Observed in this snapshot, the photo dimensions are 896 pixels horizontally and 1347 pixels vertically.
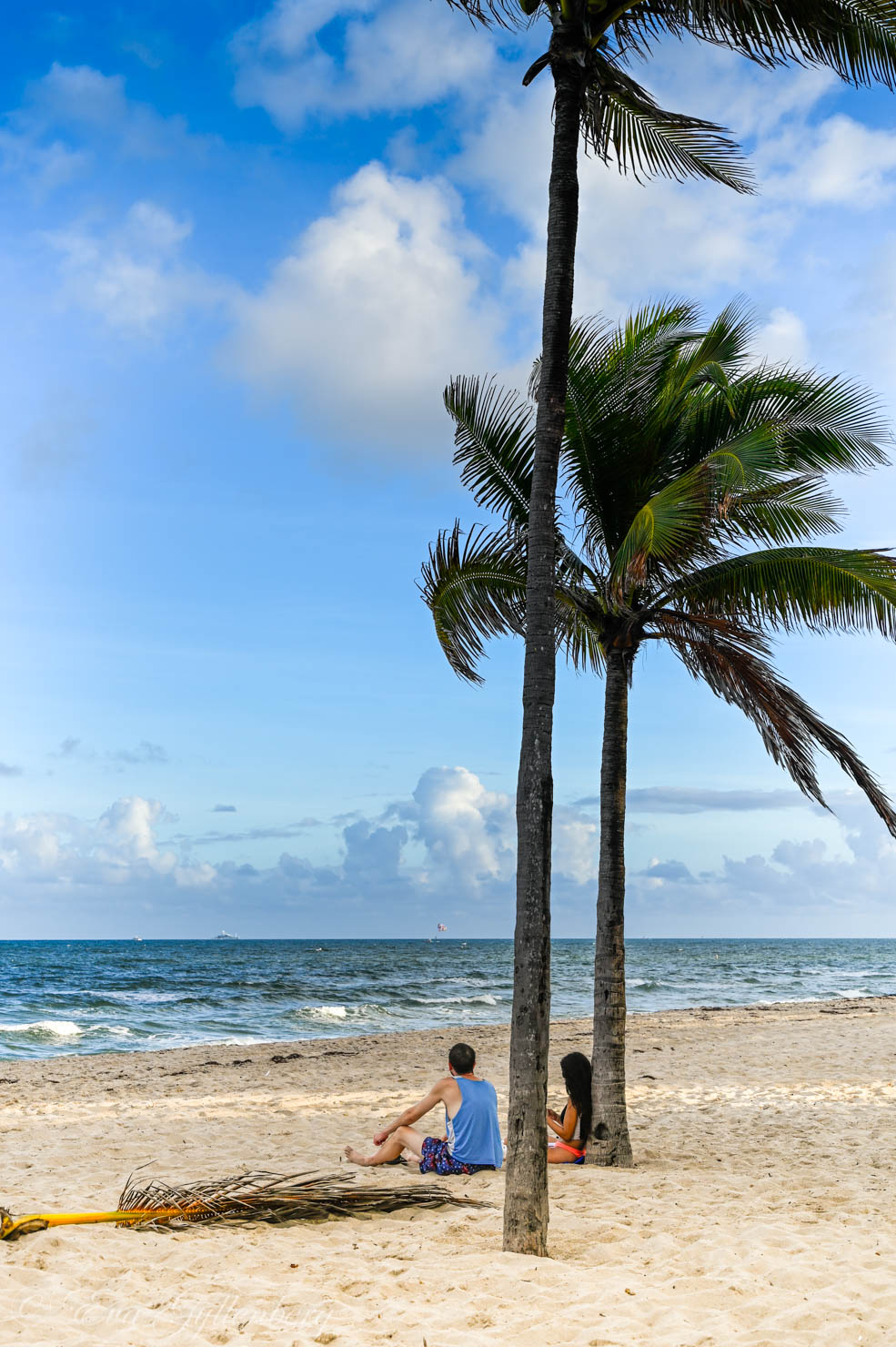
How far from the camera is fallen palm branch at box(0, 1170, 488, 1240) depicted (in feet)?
16.7

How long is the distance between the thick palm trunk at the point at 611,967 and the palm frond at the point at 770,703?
0.83 m

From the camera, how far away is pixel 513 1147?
484 centimetres

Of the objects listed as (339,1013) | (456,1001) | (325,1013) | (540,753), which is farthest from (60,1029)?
(540,753)

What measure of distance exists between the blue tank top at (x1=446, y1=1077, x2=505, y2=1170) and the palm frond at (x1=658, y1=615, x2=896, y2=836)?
3.48m

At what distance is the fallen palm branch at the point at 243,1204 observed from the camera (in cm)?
510

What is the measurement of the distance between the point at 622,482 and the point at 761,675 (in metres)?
1.87

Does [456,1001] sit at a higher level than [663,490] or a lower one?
lower

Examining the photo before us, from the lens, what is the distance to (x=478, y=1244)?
4.94 metres

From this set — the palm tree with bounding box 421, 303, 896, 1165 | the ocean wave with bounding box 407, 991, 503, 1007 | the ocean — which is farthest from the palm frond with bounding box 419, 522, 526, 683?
the ocean wave with bounding box 407, 991, 503, 1007

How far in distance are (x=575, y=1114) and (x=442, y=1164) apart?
126cm

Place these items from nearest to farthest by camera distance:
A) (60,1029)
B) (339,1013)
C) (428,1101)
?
(428,1101) → (60,1029) → (339,1013)

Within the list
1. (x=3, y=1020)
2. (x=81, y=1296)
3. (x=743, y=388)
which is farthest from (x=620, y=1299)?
(x=3, y=1020)

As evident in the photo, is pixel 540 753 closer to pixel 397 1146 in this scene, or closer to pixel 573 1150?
pixel 397 1146

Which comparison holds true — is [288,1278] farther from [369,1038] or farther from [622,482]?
[369,1038]
